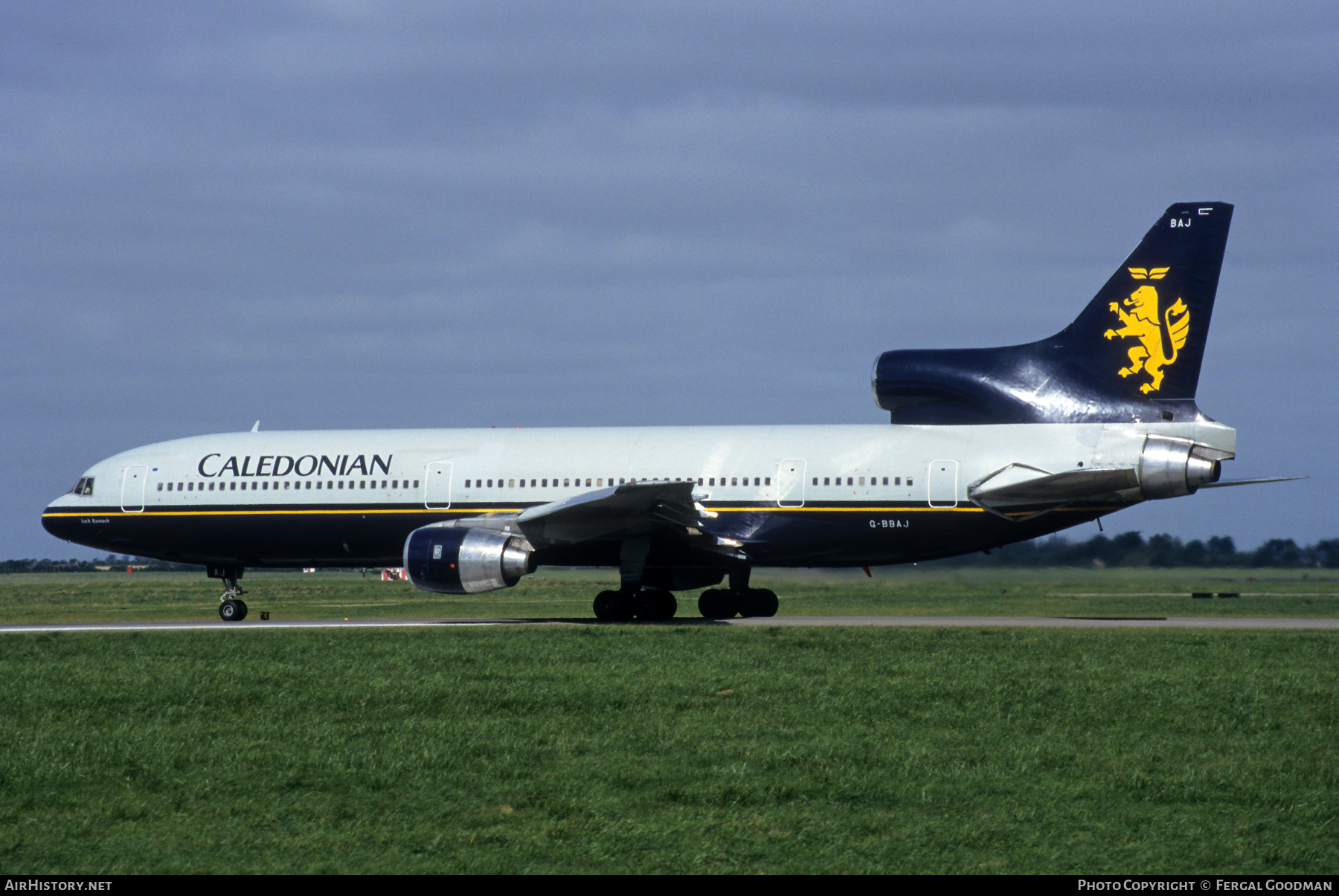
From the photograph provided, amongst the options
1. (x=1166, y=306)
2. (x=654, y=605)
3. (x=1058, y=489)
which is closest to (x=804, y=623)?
(x=654, y=605)

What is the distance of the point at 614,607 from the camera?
2686cm

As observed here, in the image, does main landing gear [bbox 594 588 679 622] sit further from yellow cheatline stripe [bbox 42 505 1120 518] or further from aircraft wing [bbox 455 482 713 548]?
yellow cheatline stripe [bbox 42 505 1120 518]

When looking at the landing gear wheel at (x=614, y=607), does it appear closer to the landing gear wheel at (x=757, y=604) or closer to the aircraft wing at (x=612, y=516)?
the aircraft wing at (x=612, y=516)

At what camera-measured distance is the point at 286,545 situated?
29.3 metres

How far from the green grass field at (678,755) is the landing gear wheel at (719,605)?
6.99m

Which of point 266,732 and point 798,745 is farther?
point 266,732

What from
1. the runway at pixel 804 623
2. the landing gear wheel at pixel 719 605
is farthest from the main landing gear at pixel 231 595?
the landing gear wheel at pixel 719 605

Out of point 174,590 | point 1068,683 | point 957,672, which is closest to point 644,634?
point 957,672

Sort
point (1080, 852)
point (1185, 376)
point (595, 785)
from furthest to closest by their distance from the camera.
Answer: point (1185, 376), point (595, 785), point (1080, 852)

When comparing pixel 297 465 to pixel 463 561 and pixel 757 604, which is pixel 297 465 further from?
pixel 757 604

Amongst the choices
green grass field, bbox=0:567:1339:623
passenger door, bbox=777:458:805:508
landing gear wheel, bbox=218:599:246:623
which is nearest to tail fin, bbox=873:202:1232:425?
passenger door, bbox=777:458:805:508

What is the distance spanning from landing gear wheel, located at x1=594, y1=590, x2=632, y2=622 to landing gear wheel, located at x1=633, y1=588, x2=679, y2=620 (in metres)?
0.17

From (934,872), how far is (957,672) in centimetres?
900
